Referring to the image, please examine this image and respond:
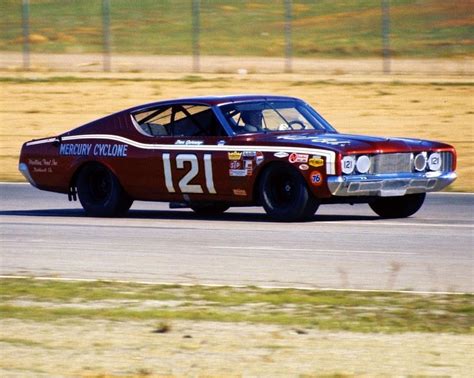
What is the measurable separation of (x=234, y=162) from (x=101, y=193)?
6.80 ft

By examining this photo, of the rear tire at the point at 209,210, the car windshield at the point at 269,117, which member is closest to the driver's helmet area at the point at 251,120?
the car windshield at the point at 269,117

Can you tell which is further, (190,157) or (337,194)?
(190,157)

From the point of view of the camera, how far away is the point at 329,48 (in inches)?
1539

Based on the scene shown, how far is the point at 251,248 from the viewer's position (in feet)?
40.1

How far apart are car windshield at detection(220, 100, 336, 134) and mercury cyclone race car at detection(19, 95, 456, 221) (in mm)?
14

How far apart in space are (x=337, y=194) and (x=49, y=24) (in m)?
31.5

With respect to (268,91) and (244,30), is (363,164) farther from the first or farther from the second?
(244,30)

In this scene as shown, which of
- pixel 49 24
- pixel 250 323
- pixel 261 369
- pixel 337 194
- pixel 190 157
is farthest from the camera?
pixel 49 24

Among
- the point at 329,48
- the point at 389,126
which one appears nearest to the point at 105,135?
the point at 389,126

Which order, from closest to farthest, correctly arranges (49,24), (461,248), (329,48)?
(461,248) < (329,48) < (49,24)

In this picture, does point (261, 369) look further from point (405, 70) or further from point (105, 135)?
point (405, 70)

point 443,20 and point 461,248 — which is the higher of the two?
point 443,20

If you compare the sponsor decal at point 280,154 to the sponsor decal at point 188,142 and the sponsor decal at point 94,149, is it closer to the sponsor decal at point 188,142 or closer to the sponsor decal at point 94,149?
the sponsor decal at point 188,142

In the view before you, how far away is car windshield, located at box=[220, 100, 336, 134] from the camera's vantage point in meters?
14.4
